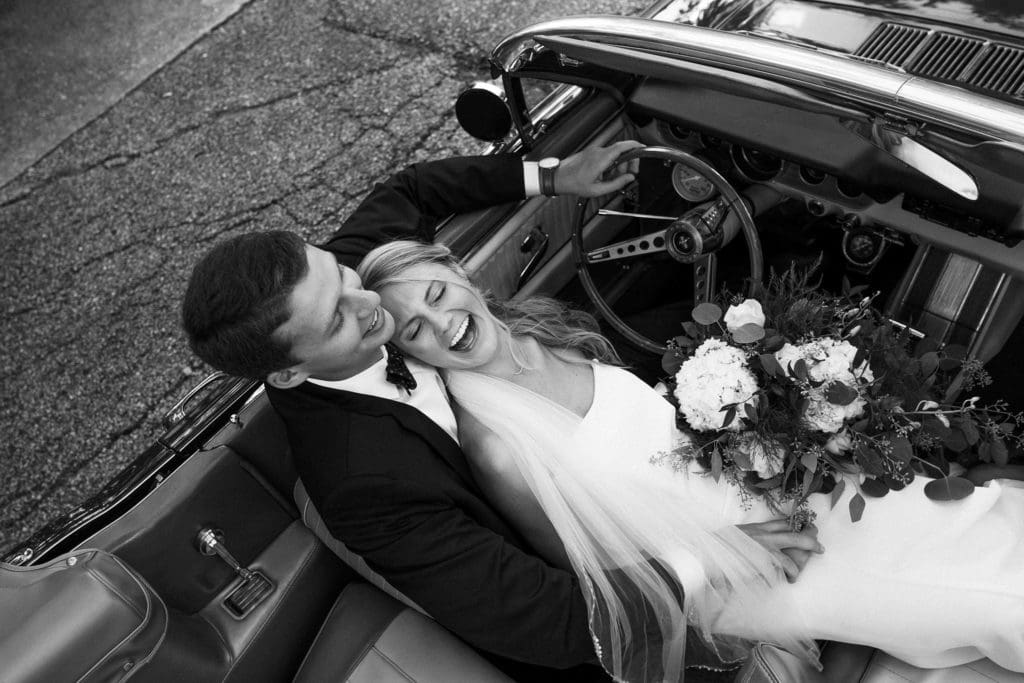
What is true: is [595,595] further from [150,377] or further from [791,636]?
[150,377]

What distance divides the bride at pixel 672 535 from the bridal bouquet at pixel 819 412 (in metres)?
0.08

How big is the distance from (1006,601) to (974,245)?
917 millimetres

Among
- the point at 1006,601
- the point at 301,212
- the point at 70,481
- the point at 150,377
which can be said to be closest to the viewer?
the point at 1006,601

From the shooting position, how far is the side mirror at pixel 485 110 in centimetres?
235

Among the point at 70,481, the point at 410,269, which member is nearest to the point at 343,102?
the point at 70,481

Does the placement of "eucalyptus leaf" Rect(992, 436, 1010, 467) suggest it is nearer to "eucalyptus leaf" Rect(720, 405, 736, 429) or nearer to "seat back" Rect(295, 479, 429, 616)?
"eucalyptus leaf" Rect(720, 405, 736, 429)

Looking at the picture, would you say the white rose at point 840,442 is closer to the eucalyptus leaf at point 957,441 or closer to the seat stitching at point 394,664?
the eucalyptus leaf at point 957,441

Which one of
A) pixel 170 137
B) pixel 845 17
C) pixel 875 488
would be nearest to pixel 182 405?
pixel 875 488

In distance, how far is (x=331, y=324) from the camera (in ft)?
5.61

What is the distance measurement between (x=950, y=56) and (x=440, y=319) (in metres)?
1.64

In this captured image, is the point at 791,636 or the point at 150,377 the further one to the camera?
the point at 150,377

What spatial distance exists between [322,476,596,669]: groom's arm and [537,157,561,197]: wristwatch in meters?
1.08

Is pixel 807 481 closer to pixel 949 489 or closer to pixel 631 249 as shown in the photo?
pixel 949 489

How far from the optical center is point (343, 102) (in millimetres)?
4711
